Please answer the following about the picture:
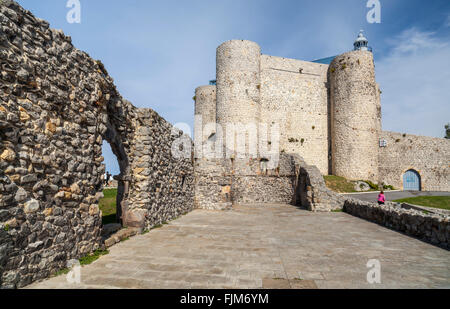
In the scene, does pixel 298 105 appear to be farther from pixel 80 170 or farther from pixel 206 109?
pixel 80 170

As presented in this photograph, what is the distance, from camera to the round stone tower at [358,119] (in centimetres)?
2522

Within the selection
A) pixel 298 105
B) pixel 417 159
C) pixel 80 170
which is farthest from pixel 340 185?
pixel 80 170

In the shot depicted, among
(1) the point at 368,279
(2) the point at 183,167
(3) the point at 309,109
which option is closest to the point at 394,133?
(3) the point at 309,109

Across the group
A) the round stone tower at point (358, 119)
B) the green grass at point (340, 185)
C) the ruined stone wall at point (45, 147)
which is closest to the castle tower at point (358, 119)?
the round stone tower at point (358, 119)

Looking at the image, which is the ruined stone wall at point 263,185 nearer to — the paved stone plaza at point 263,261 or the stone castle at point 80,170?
the stone castle at point 80,170

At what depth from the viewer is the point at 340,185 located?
22.5 meters

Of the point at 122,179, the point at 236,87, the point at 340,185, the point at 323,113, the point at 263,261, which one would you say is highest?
the point at 236,87

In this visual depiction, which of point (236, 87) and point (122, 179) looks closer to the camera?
point (122, 179)

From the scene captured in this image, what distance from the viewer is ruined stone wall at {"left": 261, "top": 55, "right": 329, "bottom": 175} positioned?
2661 centimetres

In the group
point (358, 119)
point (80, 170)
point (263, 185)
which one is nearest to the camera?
point (80, 170)

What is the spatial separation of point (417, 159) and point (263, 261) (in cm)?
2960

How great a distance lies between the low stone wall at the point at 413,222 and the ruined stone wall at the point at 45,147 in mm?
7227
